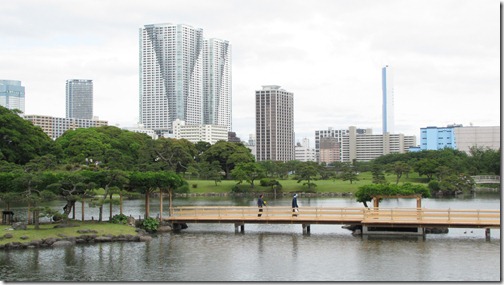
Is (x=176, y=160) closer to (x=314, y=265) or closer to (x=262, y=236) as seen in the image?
(x=262, y=236)

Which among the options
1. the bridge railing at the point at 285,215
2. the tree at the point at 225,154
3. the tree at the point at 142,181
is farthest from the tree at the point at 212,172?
the tree at the point at 142,181

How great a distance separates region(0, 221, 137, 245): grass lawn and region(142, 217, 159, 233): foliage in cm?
189

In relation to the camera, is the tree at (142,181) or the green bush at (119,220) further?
the tree at (142,181)

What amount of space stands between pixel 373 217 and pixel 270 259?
921 cm

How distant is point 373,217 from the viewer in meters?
34.8

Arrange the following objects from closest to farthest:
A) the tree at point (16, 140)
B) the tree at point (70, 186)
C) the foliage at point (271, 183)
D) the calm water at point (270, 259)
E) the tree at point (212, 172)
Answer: the calm water at point (270, 259) → the tree at point (70, 186) → the tree at point (16, 140) → the foliage at point (271, 183) → the tree at point (212, 172)

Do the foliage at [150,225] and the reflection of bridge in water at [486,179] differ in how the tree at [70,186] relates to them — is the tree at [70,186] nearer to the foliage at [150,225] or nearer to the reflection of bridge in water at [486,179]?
the foliage at [150,225]

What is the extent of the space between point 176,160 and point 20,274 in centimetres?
7189

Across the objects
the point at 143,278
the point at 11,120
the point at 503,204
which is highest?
the point at 11,120

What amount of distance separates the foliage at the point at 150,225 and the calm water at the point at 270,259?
1653mm

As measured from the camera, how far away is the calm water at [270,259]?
944 inches

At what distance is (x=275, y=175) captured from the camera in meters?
109

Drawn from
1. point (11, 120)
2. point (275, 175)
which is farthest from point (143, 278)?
point (275, 175)

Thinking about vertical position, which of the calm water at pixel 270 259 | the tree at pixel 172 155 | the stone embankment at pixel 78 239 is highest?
the tree at pixel 172 155
